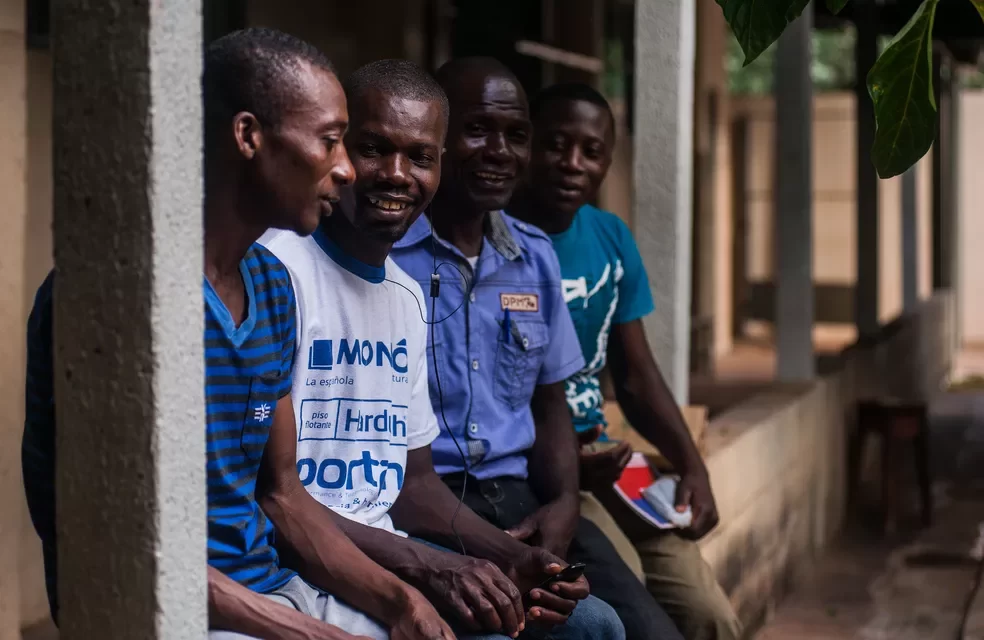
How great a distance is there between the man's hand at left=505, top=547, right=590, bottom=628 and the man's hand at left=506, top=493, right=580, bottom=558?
0.18 metres

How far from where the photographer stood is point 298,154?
225cm

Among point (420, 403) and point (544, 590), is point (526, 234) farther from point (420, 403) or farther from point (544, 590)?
point (544, 590)

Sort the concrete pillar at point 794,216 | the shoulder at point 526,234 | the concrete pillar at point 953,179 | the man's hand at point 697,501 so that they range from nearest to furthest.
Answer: the shoulder at point 526,234, the man's hand at point 697,501, the concrete pillar at point 794,216, the concrete pillar at point 953,179

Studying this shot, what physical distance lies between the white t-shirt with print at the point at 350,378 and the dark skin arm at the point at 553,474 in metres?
0.47

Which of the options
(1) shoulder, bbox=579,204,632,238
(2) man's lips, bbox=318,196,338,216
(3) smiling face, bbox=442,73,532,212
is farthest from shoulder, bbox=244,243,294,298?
(1) shoulder, bbox=579,204,632,238

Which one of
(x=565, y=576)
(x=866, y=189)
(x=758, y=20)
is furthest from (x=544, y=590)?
(x=866, y=189)

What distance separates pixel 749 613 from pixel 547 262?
256cm

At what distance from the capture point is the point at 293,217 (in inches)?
89.0

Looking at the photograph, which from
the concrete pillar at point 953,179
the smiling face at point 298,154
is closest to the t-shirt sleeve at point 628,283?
the smiling face at point 298,154

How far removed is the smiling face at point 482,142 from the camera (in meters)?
3.04

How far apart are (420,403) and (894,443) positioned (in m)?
5.59

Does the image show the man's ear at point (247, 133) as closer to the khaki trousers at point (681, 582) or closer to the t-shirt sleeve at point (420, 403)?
the t-shirt sleeve at point (420, 403)

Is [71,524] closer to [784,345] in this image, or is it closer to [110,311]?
[110,311]

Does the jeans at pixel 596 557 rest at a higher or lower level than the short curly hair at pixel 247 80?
lower
